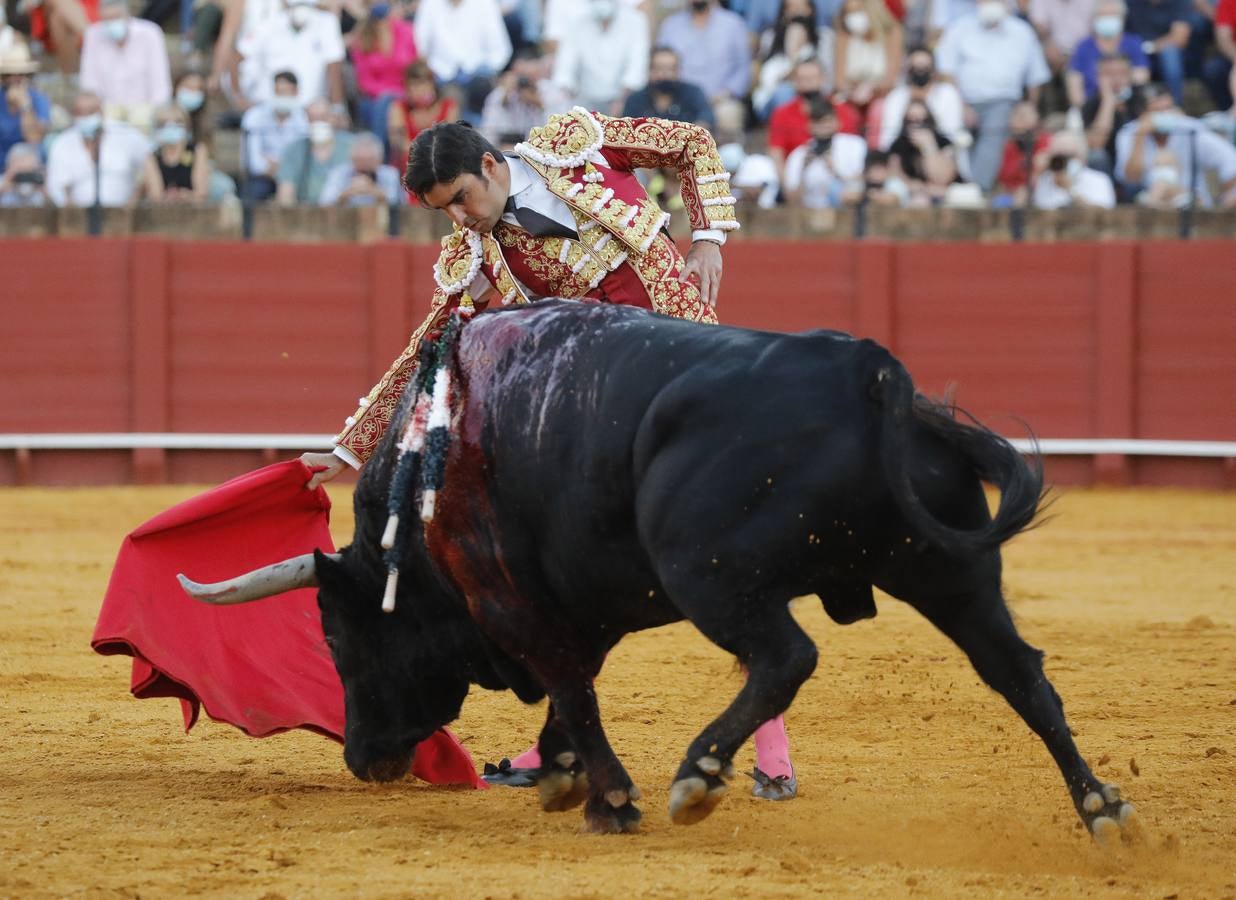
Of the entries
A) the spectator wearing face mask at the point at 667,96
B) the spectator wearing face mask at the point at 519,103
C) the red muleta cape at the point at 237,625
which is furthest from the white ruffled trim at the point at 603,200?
the spectator wearing face mask at the point at 667,96

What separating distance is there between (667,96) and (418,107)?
50.8 inches

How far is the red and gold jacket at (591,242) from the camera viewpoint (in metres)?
3.60

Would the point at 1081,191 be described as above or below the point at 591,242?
above

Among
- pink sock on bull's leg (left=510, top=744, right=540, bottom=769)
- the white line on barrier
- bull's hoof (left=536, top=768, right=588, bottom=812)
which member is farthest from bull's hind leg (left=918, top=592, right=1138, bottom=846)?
the white line on barrier

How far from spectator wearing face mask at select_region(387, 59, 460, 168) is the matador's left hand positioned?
597 cm

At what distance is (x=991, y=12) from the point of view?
962 centimetres

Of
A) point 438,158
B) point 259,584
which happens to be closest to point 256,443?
point 259,584

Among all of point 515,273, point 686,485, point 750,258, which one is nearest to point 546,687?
point 686,485

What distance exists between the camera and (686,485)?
112 inches

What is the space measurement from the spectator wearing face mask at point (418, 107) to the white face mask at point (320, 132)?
13.0 inches

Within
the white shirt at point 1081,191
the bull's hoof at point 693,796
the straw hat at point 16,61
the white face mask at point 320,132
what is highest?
the straw hat at point 16,61

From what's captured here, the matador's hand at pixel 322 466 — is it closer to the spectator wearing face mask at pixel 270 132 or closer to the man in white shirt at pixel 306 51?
the spectator wearing face mask at pixel 270 132

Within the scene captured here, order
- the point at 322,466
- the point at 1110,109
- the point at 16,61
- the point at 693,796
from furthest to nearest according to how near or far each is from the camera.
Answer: the point at 16,61, the point at 1110,109, the point at 322,466, the point at 693,796

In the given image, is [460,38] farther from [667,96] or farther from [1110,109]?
[1110,109]
